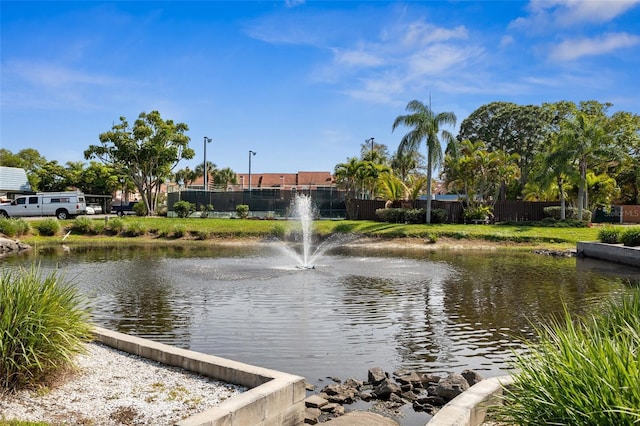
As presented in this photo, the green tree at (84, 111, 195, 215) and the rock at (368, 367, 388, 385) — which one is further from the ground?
the green tree at (84, 111, 195, 215)

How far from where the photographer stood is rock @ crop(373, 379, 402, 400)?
24.0ft

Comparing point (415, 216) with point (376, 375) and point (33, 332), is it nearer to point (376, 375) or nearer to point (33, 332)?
point (376, 375)

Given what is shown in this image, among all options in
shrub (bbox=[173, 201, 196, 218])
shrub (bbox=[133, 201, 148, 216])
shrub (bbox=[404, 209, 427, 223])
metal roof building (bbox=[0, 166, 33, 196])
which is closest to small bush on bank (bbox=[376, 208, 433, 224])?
shrub (bbox=[404, 209, 427, 223])

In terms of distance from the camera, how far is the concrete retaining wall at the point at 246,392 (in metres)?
5.00

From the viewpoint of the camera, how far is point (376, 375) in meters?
7.82

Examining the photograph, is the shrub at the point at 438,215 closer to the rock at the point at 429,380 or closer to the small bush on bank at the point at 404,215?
the small bush on bank at the point at 404,215

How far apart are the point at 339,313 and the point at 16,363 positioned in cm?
769

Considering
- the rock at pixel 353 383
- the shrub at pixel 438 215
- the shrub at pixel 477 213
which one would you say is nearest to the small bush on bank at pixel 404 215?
the shrub at pixel 438 215

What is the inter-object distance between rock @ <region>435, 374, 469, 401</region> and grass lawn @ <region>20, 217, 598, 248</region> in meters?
25.5

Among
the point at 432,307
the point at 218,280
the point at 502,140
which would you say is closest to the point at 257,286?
the point at 218,280

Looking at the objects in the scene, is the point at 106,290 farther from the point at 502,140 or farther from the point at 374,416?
the point at 502,140

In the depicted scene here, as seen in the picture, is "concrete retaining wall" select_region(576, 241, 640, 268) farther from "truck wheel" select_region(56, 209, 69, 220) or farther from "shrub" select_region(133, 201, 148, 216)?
"shrub" select_region(133, 201, 148, 216)

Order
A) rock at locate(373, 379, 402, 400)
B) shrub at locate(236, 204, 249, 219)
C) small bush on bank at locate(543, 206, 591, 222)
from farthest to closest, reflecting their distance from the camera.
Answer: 1. shrub at locate(236, 204, 249, 219)
2. small bush on bank at locate(543, 206, 591, 222)
3. rock at locate(373, 379, 402, 400)

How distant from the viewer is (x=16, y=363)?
5824 millimetres
